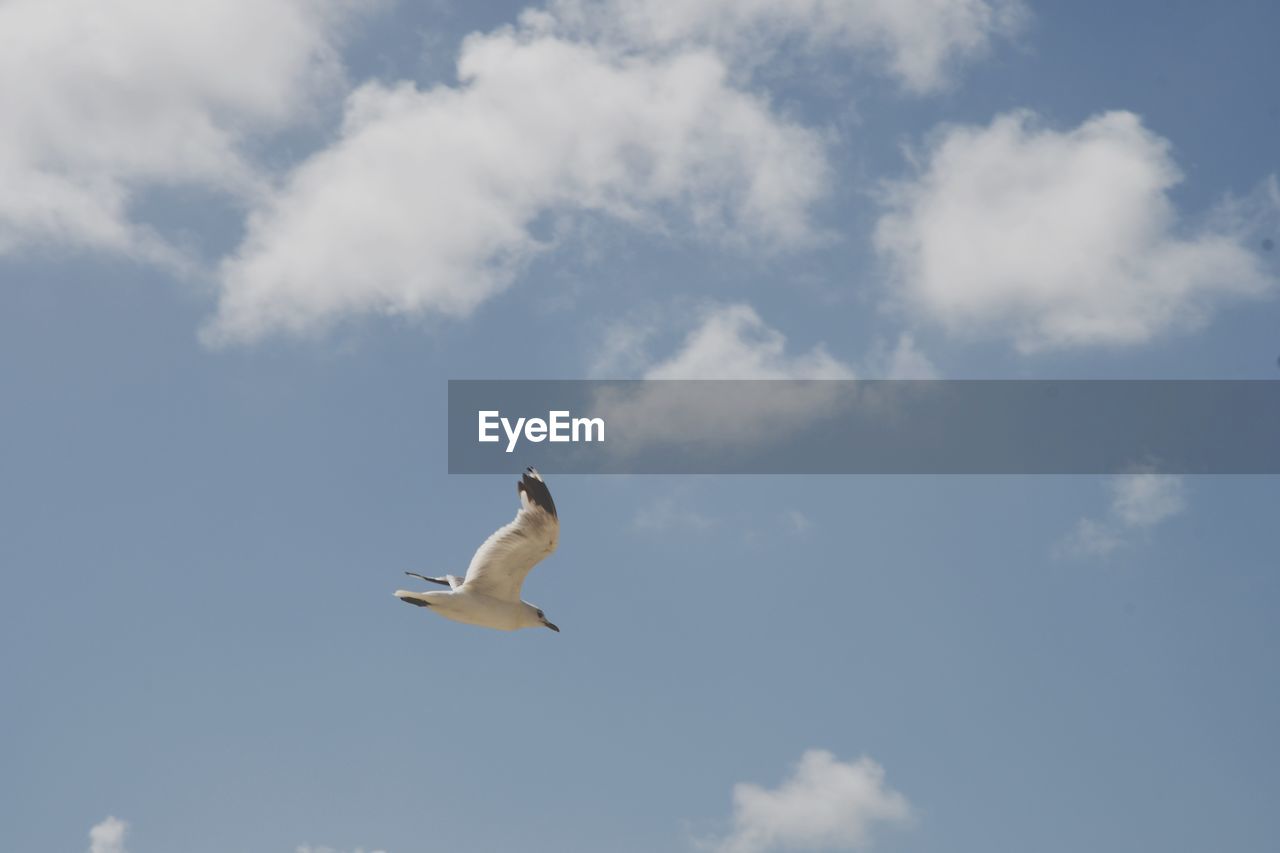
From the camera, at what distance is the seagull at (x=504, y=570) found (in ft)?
149

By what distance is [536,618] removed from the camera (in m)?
48.9

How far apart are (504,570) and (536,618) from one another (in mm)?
2947

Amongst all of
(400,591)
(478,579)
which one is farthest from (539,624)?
(400,591)

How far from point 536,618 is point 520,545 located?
3883 mm

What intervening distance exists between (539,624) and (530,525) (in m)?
4.75

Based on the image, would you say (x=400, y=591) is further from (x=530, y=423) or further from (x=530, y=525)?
(x=530, y=423)

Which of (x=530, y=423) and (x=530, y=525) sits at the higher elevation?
(x=530, y=423)

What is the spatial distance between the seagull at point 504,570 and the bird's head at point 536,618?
53 centimetres

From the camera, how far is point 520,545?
150 ft

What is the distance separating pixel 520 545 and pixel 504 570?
1.16 metres

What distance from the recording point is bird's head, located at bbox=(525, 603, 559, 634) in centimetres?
4847

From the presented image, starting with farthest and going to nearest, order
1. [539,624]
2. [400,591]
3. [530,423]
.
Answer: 1. [530,423]
2. [539,624]
3. [400,591]

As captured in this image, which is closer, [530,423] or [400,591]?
[400,591]

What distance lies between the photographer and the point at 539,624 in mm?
49156
